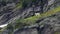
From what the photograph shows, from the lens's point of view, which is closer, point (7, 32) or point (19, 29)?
point (19, 29)

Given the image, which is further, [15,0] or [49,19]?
[15,0]

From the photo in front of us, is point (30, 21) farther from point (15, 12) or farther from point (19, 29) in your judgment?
point (15, 12)

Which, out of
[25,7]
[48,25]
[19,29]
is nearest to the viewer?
[48,25]

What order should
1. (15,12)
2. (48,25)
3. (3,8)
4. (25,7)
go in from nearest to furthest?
1. (48,25)
2. (25,7)
3. (15,12)
4. (3,8)

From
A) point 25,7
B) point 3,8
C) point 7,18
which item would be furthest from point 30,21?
point 3,8

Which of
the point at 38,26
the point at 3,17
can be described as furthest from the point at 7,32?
the point at 3,17

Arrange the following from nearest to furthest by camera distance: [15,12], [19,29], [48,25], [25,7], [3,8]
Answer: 1. [48,25]
2. [19,29]
3. [25,7]
4. [15,12]
5. [3,8]

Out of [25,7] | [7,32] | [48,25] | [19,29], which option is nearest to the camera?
[48,25]

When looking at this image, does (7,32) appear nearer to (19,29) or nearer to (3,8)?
(19,29)
